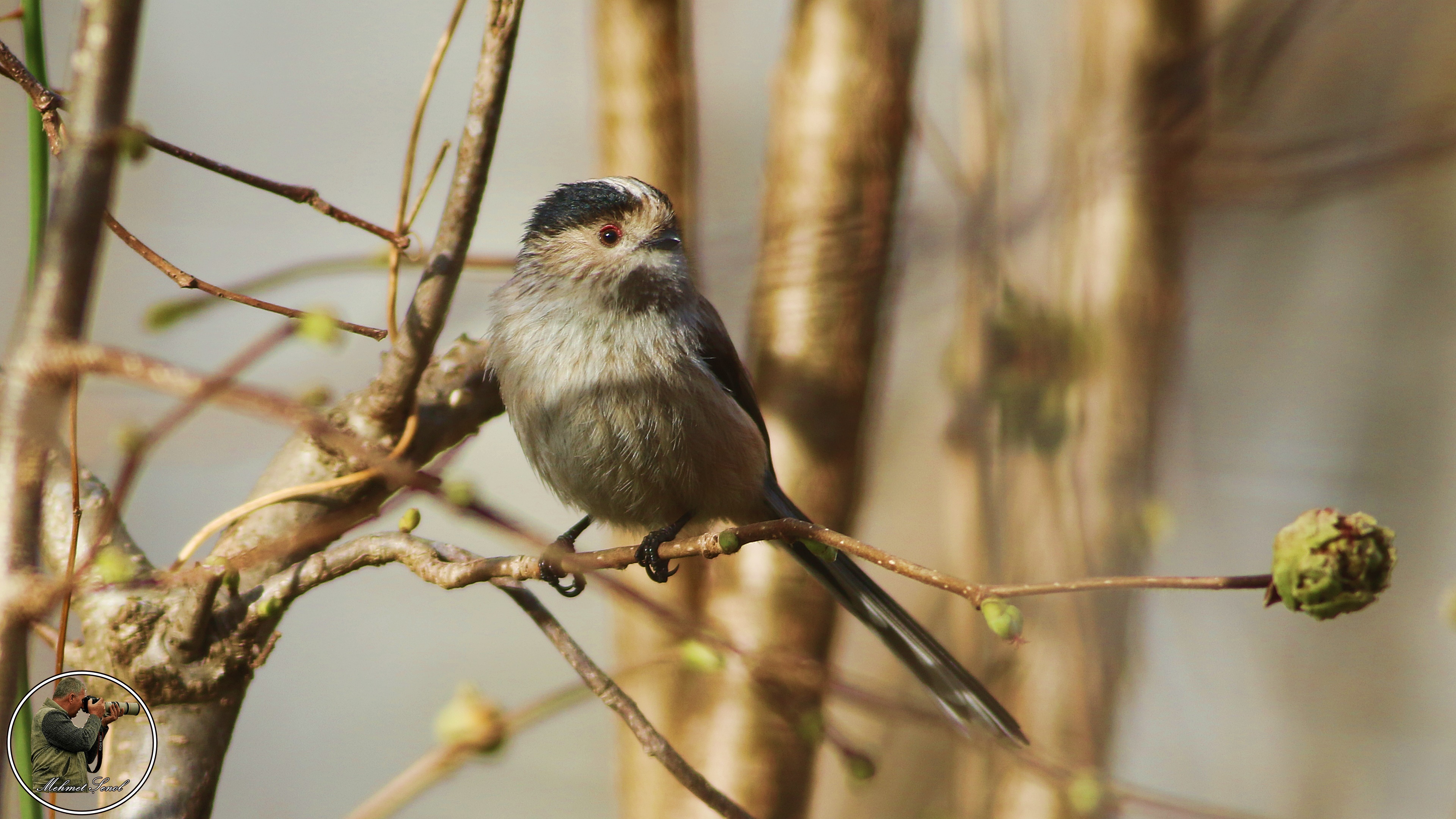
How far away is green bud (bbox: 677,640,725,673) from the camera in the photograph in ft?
5.32

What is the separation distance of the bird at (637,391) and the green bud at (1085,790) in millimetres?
288

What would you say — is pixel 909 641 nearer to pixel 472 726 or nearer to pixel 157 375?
pixel 472 726

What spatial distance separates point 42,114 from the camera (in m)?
0.98

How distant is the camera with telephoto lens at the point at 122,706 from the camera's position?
1.20 metres

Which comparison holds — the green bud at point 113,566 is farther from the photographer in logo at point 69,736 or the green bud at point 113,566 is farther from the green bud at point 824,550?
the green bud at point 824,550

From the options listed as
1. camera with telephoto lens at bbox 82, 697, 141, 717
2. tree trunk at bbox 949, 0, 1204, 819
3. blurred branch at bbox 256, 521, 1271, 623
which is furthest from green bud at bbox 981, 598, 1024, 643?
tree trunk at bbox 949, 0, 1204, 819

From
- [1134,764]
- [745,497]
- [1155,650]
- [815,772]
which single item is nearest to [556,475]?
[745,497]

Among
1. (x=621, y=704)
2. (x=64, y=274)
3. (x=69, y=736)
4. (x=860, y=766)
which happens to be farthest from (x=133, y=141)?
(x=860, y=766)

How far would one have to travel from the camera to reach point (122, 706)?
1.21m

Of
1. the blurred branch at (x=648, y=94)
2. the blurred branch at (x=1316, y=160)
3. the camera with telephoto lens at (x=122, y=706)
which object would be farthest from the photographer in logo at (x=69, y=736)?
the blurred branch at (x=1316, y=160)

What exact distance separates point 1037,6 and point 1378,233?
2532mm

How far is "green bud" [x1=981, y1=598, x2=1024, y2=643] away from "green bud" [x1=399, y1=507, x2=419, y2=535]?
2.60 feet

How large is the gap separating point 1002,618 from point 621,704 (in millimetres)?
575

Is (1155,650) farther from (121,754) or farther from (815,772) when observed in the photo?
→ (121,754)
